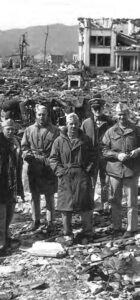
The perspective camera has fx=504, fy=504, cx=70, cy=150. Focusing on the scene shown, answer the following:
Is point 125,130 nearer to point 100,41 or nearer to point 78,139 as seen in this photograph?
point 78,139

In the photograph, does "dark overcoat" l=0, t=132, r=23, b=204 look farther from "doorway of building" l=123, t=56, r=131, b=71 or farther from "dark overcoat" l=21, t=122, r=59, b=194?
"doorway of building" l=123, t=56, r=131, b=71

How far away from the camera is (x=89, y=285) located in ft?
18.2

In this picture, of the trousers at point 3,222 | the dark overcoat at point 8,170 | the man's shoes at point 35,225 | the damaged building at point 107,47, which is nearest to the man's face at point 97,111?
the dark overcoat at point 8,170

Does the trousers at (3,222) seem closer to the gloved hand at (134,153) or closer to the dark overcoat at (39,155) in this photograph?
the dark overcoat at (39,155)

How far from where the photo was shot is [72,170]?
655cm

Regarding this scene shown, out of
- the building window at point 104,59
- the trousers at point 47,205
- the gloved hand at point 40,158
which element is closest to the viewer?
the gloved hand at point 40,158

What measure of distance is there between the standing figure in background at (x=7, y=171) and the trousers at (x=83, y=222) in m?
0.72

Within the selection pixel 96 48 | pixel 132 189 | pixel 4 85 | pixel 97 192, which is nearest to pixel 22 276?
pixel 132 189

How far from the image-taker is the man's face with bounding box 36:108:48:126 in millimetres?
6797

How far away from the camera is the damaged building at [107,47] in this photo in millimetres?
56625

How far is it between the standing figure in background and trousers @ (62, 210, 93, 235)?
28.5 inches

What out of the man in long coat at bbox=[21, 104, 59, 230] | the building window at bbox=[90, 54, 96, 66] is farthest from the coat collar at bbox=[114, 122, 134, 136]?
the building window at bbox=[90, 54, 96, 66]

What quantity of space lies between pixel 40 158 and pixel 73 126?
0.87m

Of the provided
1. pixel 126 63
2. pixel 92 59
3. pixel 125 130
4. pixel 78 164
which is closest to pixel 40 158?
pixel 78 164
